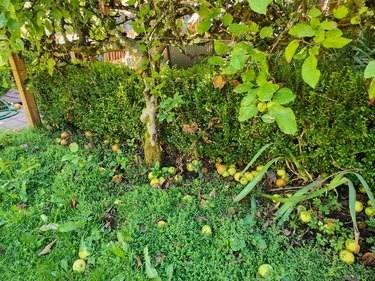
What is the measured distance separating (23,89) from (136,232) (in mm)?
2949

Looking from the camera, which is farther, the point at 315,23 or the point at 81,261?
the point at 81,261

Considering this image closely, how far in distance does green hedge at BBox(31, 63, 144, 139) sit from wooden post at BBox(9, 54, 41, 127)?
136 mm

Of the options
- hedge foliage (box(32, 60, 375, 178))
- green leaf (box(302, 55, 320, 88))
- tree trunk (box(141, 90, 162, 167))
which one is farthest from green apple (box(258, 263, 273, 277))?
tree trunk (box(141, 90, 162, 167))

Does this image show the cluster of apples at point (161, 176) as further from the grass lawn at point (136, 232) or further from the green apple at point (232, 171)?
the green apple at point (232, 171)

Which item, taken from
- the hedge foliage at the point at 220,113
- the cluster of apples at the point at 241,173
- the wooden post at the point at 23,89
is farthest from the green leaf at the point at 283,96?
the wooden post at the point at 23,89

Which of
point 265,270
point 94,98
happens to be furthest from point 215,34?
point 265,270

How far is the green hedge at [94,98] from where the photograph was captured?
272cm

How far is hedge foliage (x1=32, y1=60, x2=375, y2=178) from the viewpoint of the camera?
5.66ft

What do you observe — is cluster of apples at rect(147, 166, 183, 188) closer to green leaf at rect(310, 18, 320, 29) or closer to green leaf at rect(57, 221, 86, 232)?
green leaf at rect(57, 221, 86, 232)

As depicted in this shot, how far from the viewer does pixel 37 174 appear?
2.65m

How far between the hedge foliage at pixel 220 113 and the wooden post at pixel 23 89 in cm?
18

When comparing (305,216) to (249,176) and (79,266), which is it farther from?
(79,266)

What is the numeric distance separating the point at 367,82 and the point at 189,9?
5.14ft

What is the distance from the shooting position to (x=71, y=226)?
1.96 meters
